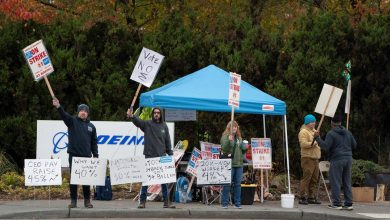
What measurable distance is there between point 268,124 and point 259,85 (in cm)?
116

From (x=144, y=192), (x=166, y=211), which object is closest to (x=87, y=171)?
(x=144, y=192)

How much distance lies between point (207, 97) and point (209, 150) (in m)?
1.17

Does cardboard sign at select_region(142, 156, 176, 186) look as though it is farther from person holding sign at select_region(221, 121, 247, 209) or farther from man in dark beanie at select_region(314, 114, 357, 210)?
man in dark beanie at select_region(314, 114, 357, 210)

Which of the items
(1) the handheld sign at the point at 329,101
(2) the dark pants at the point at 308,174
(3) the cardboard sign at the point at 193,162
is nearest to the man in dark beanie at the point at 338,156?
(1) the handheld sign at the point at 329,101

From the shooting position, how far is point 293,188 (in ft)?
61.2

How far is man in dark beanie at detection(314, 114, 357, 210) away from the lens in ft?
49.6

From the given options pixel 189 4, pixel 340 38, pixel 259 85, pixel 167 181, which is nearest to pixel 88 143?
pixel 167 181

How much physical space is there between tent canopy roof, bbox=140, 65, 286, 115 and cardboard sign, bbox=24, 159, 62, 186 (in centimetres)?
233

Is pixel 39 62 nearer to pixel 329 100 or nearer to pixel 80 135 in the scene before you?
pixel 80 135

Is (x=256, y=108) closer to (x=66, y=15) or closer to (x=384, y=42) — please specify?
(x=384, y=42)

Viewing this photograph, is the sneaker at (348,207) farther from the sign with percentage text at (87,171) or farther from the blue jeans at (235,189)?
the sign with percentage text at (87,171)

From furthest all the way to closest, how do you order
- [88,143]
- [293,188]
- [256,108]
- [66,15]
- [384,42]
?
[66,15] < [384,42] < [293,188] < [256,108] < [88,143]

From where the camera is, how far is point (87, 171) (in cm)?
1391

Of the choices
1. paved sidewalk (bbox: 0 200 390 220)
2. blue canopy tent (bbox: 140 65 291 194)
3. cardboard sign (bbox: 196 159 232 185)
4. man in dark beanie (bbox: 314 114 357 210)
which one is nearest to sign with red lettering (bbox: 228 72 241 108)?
blue canopy tent (bbox: 140 65 291 194)
